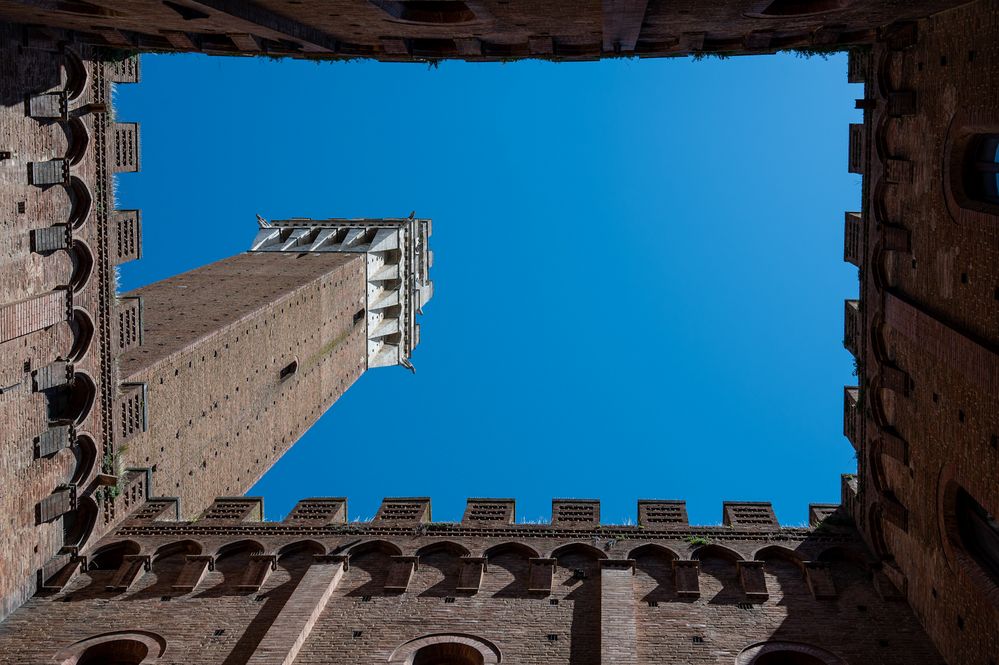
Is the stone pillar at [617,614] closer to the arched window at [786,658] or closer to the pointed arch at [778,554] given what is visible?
the arched window at [786,658]

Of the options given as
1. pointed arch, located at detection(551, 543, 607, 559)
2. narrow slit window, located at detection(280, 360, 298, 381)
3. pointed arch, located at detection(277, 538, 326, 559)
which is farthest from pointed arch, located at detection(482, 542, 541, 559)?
narrow slit window, located at detection(280, 360, 298, 381)

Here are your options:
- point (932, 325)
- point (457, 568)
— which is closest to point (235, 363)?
point (457, 568)

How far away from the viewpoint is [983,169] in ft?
38.7

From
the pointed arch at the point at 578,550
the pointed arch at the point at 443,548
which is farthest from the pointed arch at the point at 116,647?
the pointed arch at the point at 578,550

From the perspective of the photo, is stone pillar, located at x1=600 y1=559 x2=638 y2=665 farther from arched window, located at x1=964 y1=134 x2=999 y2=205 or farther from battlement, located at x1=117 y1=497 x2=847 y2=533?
arched window, located at x1=964 y1=134 x2=999 y2=205

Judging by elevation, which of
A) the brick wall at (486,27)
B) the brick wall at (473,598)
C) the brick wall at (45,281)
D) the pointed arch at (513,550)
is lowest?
the brick wall at (473,598)

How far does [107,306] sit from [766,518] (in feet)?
42.9

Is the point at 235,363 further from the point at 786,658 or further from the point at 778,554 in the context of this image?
the point at 786,658

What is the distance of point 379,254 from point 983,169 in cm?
3140

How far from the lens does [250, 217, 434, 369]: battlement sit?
40094mm

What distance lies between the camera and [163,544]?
661 inches

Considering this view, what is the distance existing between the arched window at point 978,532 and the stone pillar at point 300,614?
9.74 m

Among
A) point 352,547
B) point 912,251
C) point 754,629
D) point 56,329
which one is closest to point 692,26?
point 912,251

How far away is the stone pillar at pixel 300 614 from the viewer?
43.0 feet
